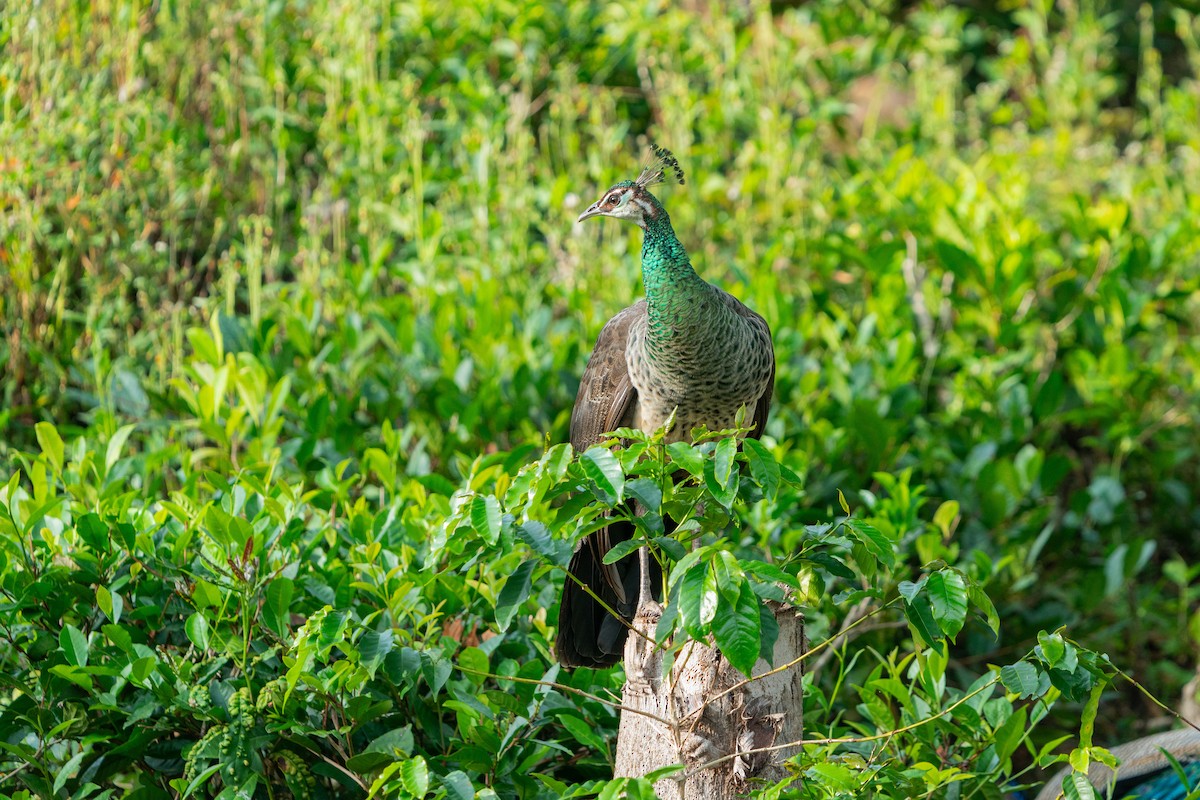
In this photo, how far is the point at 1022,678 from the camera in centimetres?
192

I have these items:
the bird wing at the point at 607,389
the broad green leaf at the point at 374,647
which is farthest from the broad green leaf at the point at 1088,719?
the bird wing at the point at 607,389

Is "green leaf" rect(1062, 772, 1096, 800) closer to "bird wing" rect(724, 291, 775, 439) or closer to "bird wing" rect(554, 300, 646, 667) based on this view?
"bird wing" rect(554, 300, 646, 667)

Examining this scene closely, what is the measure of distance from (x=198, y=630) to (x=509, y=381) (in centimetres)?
168

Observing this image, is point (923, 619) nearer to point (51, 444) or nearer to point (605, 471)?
point (605, 471)

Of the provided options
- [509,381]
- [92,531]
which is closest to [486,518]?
[92,531]

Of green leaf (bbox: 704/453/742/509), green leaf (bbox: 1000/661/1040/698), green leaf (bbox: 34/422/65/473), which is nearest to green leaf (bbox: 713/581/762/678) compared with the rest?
green leaf (bbox: 704/453/742/509)

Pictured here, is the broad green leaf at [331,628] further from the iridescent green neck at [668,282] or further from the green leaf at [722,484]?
the iridescent green neck at [668,282]

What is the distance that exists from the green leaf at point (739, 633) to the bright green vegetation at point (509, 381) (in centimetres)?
1

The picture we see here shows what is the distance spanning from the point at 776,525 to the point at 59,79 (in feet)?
9.98

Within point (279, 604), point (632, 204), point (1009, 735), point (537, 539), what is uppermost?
point (632, 204)

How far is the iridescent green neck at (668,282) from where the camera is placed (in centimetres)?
282

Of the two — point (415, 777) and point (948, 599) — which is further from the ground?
point (948, 599)

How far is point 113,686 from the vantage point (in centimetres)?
237

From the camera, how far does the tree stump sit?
2.11 m
